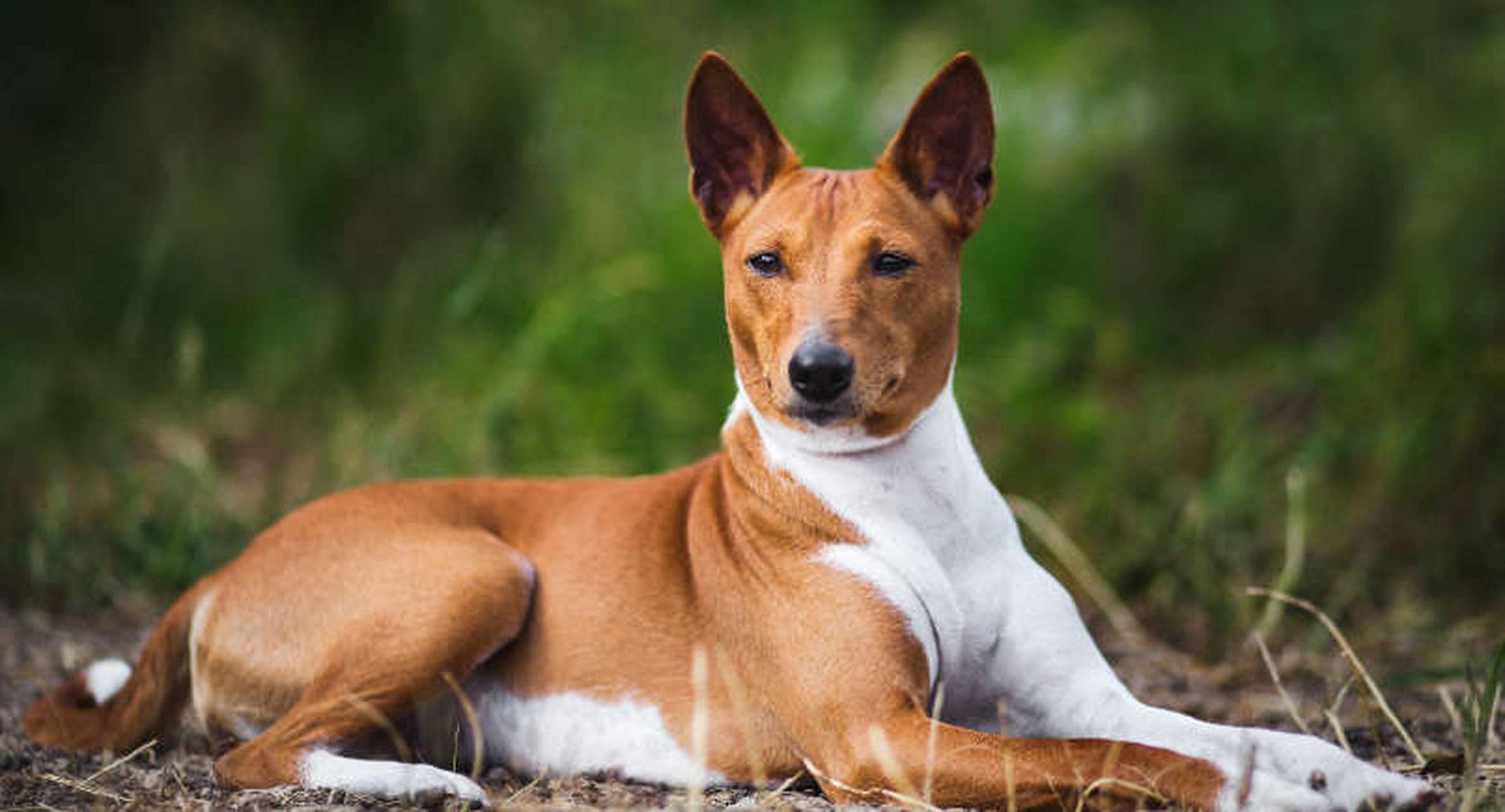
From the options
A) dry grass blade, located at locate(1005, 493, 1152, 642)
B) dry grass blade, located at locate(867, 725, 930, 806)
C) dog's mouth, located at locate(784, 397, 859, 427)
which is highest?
dog's mouth, located at locate(784, 397, 859, 427)

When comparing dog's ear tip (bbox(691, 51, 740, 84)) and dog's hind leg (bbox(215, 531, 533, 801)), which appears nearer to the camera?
dog's hind leg (bbox(215, 531, 533, 801))

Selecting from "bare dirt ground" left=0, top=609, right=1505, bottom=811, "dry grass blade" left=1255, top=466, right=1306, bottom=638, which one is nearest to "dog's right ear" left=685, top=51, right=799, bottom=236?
"bare dirt ground" left=0, top=609, right=1505, bottom=811

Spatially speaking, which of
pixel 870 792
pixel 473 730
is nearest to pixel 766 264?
pixel 870 792

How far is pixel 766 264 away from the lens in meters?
3.50

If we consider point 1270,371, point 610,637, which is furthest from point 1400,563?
point 610,637

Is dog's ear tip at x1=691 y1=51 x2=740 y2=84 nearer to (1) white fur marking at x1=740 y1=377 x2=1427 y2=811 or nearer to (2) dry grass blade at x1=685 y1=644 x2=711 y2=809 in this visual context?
(1) white fur marking at x1=740 y1=377 x2=1427 y2=811

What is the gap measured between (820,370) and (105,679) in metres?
2.25

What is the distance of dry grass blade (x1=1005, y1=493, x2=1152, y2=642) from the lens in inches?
204

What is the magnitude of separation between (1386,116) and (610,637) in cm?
643

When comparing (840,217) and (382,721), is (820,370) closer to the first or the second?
(840,217)

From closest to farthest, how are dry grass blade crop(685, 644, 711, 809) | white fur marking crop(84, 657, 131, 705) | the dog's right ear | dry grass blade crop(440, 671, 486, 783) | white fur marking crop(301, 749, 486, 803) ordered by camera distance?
dry grass blade crop(685, 644, 711, 809) → white fur marking crop(301, 749, 486, 803) → dry grass blade crop(440, 671, 486, 783) → the dog's right ear → white fur marking crop(84, 657, 131, 705)

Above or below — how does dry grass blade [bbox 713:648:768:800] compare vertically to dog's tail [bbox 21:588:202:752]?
above

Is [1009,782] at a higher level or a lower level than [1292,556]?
higher

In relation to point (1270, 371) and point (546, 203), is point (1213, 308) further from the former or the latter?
point (546, 203)
